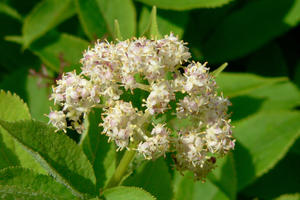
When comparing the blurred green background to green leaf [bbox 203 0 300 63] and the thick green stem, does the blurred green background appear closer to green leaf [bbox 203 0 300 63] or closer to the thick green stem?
green leaf [bbox 203 0 300 63]

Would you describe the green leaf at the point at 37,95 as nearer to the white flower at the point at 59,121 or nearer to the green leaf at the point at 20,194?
the white flower at the point at 59,121

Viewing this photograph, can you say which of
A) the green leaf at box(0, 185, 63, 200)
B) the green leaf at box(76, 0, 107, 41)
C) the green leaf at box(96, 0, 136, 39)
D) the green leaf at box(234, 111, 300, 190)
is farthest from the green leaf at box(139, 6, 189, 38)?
the green leaf at box(0, 185, 63, 200)

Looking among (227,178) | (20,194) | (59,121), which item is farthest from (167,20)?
(20,194)

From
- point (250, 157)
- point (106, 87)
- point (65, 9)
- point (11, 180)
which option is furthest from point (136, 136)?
point (65, 9)

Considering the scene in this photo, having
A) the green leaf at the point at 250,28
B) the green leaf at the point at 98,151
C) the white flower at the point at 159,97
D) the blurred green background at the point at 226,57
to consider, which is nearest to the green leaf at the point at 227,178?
the blurred green background at the point at 226,57

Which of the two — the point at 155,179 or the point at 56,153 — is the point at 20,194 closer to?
the point at 56,153

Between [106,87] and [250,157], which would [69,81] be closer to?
[106,87]
